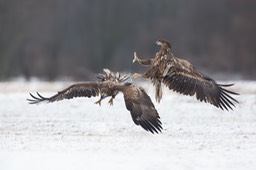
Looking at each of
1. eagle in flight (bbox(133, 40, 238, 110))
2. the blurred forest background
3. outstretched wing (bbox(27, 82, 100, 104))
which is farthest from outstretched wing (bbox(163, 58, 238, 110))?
the blurred forest background

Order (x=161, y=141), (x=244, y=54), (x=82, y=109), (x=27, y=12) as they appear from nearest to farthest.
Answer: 1. (x=161, y=141)
2. (x=82, y=109)
3. (x=27, y=12)
4. (x=244, y=54)

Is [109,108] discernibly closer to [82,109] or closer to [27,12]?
[82,109]

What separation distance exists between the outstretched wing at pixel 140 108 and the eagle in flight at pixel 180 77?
60cm

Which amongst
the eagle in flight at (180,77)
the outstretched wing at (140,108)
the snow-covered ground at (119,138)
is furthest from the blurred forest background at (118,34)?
the outstretched wing at (140,108)

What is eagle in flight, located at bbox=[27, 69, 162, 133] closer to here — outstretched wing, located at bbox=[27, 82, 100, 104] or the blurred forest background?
outstretched wing, located at bbox=[27, 82, 100, 104]

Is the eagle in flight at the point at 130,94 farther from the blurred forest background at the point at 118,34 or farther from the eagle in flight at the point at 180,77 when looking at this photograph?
the blurred forest background at the point at 118,34

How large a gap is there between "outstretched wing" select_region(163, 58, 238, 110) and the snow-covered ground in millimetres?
549

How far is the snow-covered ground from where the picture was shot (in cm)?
934

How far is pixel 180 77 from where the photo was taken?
11.4m

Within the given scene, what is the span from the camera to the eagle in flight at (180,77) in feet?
37.2

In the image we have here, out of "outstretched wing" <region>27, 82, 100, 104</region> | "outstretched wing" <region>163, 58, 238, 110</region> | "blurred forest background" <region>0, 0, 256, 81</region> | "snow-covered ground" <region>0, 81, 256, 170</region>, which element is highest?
"blurred forest background" <region>0, 0, 256, 81</region>

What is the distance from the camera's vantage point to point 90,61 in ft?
133

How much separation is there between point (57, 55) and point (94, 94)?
2724cm

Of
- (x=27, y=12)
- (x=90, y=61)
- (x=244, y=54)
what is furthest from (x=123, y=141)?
(x=90, y=61)
